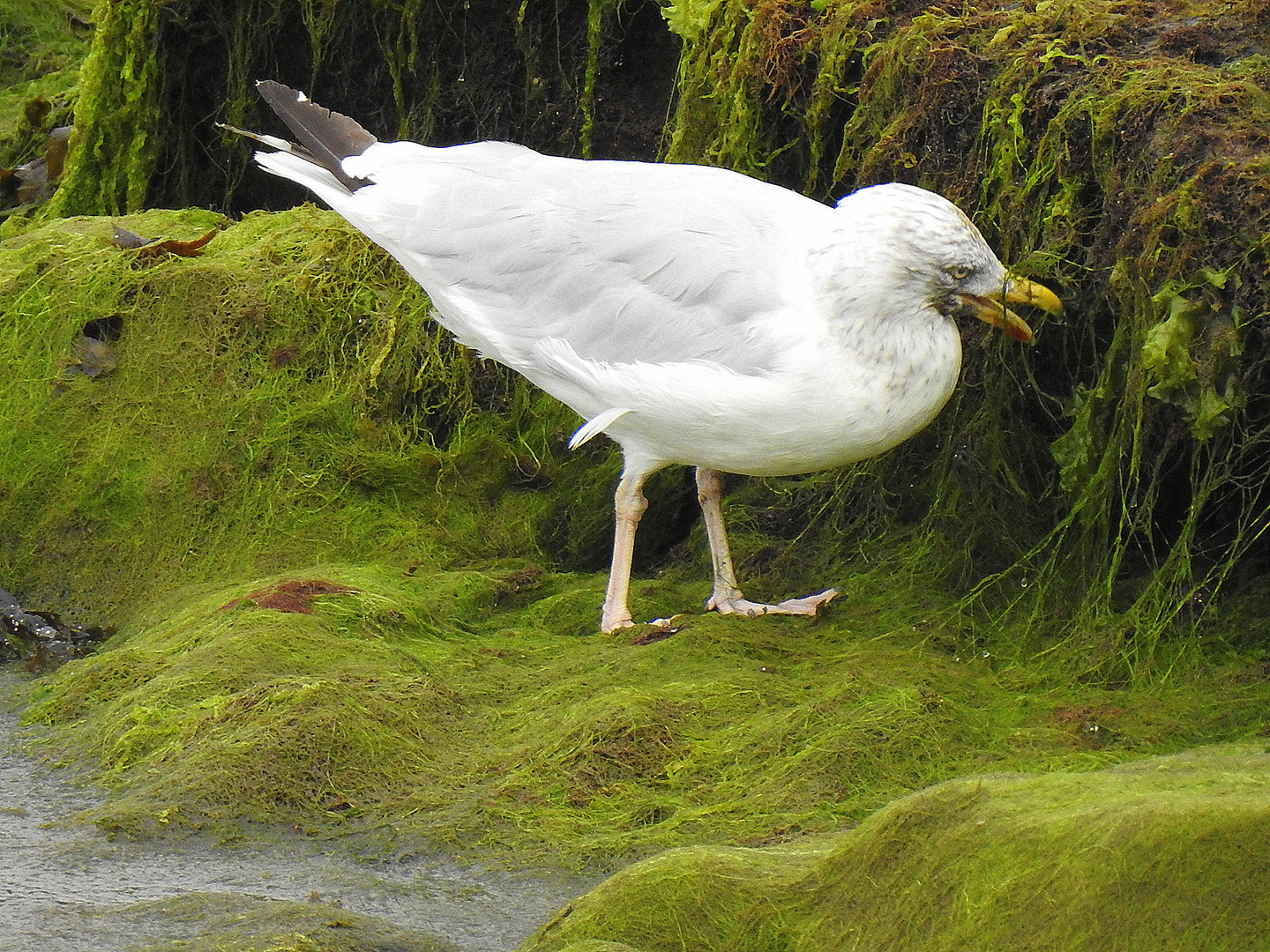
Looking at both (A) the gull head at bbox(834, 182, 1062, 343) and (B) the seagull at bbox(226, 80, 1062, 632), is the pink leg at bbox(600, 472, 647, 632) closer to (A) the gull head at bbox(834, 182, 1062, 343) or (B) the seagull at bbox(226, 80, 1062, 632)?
(B) the seagull at bbox(226, 80, 1062, 632)

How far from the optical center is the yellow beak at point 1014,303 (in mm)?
4902

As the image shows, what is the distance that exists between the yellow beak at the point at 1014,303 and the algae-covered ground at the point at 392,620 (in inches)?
37.8

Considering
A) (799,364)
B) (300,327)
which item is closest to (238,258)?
(300,327)

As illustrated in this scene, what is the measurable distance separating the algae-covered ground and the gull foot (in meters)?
0.10

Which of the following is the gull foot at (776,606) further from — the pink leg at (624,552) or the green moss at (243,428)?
the green moss at (243,428)

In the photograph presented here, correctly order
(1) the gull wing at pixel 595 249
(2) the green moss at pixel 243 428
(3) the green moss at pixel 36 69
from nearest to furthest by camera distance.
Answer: (1) the gull wing at pixel 595 249
(2) the green moss at pixel 243 428
(3) the green moss at pixel 36 69

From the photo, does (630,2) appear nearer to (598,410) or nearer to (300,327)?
(300,327)

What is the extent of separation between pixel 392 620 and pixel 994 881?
3.02 meters

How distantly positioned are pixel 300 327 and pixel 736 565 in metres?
2.35

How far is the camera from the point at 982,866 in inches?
110

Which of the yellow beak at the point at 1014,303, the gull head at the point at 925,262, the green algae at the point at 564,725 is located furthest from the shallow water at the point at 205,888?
the yellow beak at the point at 1014,303

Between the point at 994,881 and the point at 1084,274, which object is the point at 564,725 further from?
the point at 1084,274

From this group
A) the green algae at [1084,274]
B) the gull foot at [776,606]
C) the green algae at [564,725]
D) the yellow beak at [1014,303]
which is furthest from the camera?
the gull foot at [776,606]

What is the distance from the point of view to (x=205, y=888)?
12.4 feet
